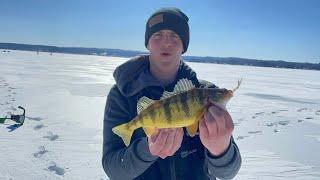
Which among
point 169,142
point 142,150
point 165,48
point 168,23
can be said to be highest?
point 168,23

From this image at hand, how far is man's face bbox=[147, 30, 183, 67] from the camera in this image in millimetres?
3186

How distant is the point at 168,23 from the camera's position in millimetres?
3352

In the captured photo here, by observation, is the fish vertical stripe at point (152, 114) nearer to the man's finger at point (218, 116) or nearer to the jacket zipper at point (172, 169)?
the man's finger at point (218, 116)

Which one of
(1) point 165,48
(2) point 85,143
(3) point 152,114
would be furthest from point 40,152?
(3) point 152,114

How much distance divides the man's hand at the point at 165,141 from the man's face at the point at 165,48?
0.68 metres

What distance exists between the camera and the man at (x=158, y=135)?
2965 millimetres

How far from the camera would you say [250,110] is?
568 inches

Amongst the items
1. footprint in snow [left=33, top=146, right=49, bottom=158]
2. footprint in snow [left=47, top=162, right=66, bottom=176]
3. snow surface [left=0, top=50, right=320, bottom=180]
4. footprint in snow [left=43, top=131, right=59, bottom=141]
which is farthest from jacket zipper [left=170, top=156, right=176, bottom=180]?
footprint in snow [left=43, top=131, right=59, bottom=141]

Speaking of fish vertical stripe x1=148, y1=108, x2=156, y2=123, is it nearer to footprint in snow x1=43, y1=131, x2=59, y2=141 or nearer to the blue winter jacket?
the blue winter jacket

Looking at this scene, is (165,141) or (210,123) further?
(165,141)

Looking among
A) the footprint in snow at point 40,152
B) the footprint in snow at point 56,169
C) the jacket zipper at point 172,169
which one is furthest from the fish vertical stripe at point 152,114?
the footprint in snow at point 40,152

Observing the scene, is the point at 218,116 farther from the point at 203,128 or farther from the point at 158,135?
the point at 158,135

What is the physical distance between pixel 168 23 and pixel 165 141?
1.10 m

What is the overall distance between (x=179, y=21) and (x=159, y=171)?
1.27 m
